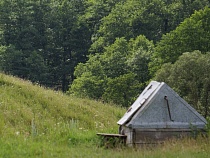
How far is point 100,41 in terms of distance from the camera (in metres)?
59.6

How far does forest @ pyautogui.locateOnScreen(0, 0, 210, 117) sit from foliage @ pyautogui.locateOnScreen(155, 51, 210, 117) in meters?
2.19

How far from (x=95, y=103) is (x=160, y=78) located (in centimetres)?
614

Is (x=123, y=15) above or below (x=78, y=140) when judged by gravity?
above

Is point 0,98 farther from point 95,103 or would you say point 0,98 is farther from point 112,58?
point 112,58

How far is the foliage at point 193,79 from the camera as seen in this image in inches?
938

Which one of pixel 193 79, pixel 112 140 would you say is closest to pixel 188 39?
pixel 193 79

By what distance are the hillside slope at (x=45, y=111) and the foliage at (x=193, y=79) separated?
173 inches

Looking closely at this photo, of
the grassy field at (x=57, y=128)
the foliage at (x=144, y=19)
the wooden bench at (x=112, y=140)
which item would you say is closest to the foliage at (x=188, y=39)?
the grassy field at (x=57, y=128)

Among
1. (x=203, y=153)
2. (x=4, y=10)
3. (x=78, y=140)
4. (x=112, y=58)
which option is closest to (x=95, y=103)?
(x=78, y=140)

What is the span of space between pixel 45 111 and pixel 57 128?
13.4 ft

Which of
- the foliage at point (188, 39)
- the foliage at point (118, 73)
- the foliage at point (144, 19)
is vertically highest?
the foliage at point (144, 19)

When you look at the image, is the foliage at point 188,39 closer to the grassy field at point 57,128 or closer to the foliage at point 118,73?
the foliage at point 118,73

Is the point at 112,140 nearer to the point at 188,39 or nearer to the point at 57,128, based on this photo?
the point at 57,128

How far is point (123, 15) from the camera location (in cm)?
5875
